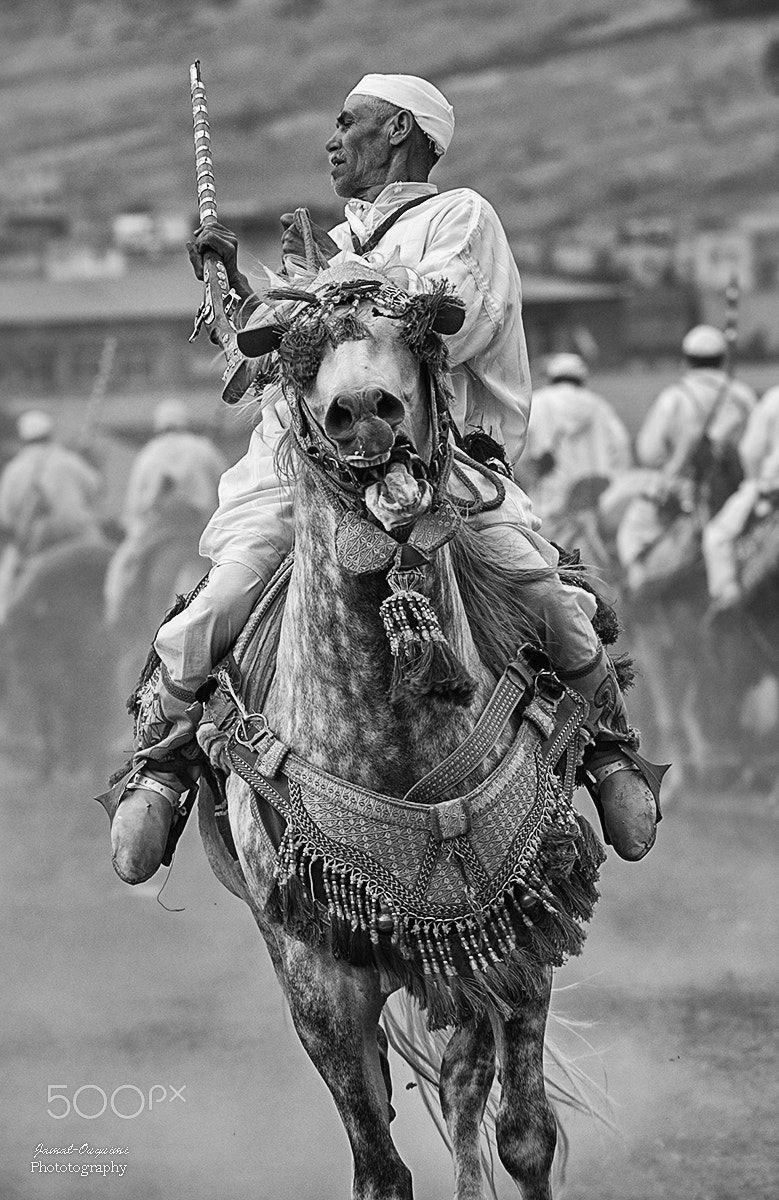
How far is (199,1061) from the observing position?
10812 millimetres

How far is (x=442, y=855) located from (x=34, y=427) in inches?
574

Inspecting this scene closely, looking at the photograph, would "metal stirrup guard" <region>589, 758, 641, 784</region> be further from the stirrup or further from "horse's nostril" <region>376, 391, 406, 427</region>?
"horse's nostril" <region>376, 391, 406, 427</region>

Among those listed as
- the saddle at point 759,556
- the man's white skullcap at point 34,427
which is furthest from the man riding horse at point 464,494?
the man's white skullcap at point 34,427

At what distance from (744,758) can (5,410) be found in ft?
23.5

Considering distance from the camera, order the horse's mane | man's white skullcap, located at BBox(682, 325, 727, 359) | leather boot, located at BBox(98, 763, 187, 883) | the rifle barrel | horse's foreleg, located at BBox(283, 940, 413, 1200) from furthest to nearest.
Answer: man's white skullcap, located at BBox(682, 325, 727, 359), the rifle barrel, leather boot, located at BBox(98, 763, 187, 883), the horse's mane, horse's foreleg, located at BBox(283, 940, 413, 1200)

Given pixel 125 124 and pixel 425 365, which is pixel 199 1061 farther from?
pixel 125 124

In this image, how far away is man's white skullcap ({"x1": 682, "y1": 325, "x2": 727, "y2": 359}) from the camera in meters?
17.8

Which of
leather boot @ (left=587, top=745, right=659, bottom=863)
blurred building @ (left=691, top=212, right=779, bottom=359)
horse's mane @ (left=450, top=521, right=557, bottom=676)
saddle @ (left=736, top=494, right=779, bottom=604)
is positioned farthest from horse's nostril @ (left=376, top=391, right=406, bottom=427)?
blurred building @ (left=691, top=212, right=779, bottom=359)

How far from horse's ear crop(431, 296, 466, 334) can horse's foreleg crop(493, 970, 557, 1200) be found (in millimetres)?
1503

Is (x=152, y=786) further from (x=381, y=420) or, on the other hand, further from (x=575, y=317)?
(x=575, y=317)

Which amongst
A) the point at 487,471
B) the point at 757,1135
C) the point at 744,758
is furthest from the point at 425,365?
the point at 744,758

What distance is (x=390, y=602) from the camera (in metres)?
4.69

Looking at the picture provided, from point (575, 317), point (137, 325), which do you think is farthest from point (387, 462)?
point (137, 325)

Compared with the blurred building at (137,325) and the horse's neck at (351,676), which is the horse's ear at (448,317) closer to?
the horse's neck at (351,676)
